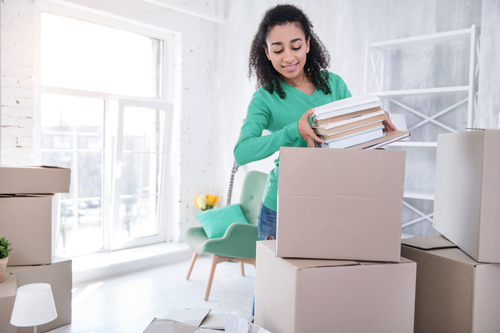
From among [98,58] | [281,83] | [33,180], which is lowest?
[33,180]

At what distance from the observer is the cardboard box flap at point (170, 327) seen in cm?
105

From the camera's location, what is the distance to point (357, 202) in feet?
2.85

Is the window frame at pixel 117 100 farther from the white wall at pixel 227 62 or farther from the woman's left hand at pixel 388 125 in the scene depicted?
the woman's left hand at pixel 388 125

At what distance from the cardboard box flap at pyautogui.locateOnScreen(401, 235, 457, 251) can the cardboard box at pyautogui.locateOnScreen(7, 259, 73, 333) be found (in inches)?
78.1

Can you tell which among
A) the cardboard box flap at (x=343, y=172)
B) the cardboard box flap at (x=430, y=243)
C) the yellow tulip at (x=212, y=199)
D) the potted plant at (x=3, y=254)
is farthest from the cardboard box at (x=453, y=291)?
the yellow tulip at (x=212, y=199)

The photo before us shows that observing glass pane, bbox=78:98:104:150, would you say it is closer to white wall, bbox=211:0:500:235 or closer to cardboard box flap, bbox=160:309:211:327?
white wall, bbox=211:0:500:235

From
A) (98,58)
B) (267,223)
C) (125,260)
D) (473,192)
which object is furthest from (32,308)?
(98,58)

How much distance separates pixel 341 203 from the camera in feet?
2.86

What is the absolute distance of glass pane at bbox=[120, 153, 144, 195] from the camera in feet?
12.5

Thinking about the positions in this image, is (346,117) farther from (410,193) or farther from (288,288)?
(410,193)

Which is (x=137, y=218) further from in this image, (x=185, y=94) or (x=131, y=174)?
(x=185, y=94)

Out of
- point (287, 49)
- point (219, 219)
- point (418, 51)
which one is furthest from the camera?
point (219, 219)

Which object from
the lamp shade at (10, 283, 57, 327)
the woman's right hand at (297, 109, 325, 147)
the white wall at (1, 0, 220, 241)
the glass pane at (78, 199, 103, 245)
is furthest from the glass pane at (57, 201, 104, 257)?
the woman's right hand at (297, 109, 325, 147)

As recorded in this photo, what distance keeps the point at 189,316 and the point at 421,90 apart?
196 cm
